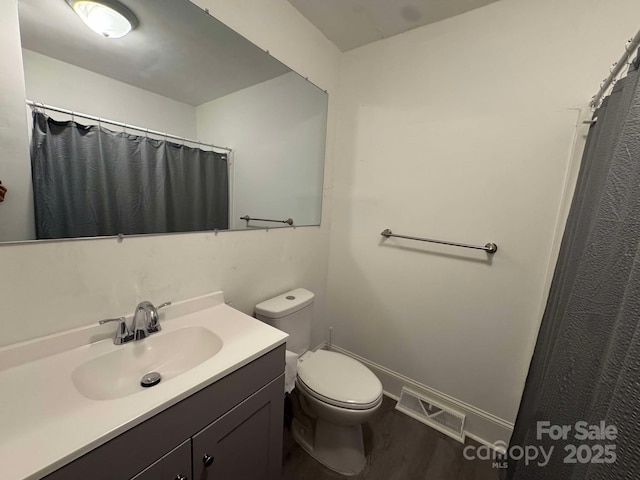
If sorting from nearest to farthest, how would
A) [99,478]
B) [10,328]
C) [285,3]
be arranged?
[99,478] → [10,328] → [285,3]

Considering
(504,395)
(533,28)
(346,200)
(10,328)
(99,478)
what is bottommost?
(504,395)

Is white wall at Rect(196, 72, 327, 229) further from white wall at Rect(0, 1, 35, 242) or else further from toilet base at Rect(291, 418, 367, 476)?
toilet base at Rect(291, 418, 367, 476)

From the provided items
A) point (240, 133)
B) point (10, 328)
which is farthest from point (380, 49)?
point (10, 328)

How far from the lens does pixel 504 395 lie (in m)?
1.37

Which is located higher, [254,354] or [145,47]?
[145,47]

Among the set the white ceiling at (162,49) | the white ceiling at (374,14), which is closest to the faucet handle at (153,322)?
the white ceiling at (162,49)

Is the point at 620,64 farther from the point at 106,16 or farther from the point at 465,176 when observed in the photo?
the point at 106,16

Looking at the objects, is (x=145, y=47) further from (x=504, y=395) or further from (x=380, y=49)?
(x=504, y=395)

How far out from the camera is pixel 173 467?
65cm

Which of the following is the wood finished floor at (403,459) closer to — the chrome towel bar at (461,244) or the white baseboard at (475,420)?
the white baseboard at (475,420)

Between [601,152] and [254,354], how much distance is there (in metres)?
1.33

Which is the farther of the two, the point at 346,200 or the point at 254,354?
the point at 346,200

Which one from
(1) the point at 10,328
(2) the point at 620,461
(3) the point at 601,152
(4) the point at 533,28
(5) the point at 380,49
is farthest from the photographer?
(5) the point at 380,49

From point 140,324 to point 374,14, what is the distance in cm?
187
